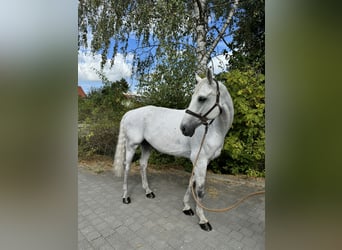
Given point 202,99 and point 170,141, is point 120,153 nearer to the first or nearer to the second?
point 170,141

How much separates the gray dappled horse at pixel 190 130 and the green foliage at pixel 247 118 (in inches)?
43.3

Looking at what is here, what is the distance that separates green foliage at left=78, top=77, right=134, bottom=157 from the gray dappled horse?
1.77 metres

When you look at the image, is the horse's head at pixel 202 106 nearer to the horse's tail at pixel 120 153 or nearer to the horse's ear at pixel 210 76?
the horse's ear at pixel 210 76

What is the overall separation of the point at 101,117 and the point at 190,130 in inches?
130

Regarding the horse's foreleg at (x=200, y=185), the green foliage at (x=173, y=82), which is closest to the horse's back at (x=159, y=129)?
the horse's foreleg at (x=200, y=185)

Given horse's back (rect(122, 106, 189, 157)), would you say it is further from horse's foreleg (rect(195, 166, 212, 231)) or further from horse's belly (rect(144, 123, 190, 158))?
horse's foreleg (rect(195, 166, 212, 231))

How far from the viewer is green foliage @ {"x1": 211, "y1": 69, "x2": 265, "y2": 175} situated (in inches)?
111

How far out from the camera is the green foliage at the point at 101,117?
4.28 m

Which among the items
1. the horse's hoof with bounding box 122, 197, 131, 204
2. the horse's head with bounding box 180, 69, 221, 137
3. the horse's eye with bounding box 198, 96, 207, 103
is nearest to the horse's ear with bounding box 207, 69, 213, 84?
the horse's head with bounding box 180, 69, 221, 137
